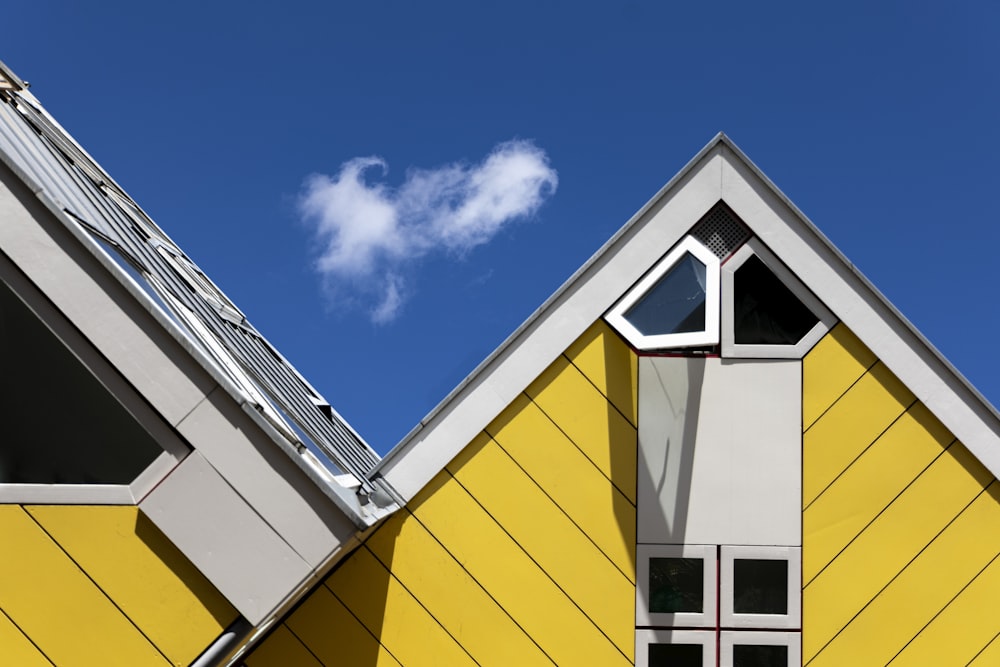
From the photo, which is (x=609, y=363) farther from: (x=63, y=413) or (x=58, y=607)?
(x=58, y=607)

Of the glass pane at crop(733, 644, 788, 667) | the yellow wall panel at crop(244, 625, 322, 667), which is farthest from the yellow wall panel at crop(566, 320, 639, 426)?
the yellow wall panel at crop(244, 625, 322, 667)

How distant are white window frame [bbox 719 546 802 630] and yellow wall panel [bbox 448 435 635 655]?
573 mm

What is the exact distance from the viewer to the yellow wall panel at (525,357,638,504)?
19.4 ft

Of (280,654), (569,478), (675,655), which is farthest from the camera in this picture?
(569,478)

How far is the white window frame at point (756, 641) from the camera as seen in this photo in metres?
5.80

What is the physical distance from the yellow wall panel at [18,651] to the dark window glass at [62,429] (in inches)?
26.5

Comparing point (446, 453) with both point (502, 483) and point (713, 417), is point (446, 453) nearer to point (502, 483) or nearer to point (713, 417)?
point (502, 483)

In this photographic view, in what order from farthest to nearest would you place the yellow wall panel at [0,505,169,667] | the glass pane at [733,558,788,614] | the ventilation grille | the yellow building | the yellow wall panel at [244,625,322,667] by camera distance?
the ventilation grille, the glass pane at [733,558,788,614], the yellow building, the yellow wall panel at [244,625,322,667], the yellow wall panel at [0,505,169,667]

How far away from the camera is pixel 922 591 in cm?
587

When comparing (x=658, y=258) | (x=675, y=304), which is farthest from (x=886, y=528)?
(x=658, y=258)

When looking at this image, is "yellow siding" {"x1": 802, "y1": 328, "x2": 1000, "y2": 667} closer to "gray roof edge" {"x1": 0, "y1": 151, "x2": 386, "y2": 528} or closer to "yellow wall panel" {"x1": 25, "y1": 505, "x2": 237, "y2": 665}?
"gray roof edge" {"x1": 0, "y1": 151, "x2": 386, "y2": 528}

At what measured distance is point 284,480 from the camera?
169 inches

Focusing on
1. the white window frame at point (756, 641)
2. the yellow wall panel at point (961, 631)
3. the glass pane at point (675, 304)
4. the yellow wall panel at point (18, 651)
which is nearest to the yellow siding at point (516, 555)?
the glass pane at point (675, 304)

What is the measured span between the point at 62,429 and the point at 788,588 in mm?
4199
